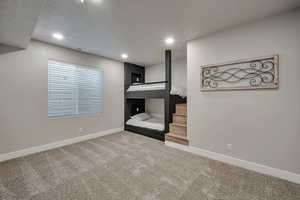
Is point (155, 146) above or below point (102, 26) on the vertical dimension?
below

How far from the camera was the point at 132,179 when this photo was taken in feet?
6.22

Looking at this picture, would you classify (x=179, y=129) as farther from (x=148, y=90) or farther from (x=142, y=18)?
(x=142, y=18)

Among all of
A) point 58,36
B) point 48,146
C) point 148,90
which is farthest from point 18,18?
point 148,90

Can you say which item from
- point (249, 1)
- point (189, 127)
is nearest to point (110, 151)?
point (189, 127)

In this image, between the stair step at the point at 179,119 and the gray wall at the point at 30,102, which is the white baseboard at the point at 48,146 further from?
the stair step at the point at 179,119

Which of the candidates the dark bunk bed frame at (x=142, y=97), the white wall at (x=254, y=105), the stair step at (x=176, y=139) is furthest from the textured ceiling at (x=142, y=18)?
the stair step at (x=176, y=139)

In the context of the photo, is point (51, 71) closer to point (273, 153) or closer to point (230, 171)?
point (230, 171)

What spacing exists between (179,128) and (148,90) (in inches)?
59.8

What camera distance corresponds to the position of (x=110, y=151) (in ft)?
9.41

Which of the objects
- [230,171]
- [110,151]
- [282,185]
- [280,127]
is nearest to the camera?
[282,185]

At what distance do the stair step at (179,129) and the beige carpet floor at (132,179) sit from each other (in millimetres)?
562

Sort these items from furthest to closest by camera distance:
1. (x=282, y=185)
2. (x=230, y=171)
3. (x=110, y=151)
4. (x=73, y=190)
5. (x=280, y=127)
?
(x=110, y=151) → (x=230, y=171) → (x=280, y=127) → (x=282, y=185) → (x=73, y=190)

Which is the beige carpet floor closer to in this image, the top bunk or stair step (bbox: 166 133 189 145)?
stair step (bbox: 166 133 189 145)

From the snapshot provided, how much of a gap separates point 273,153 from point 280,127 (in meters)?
0.43
